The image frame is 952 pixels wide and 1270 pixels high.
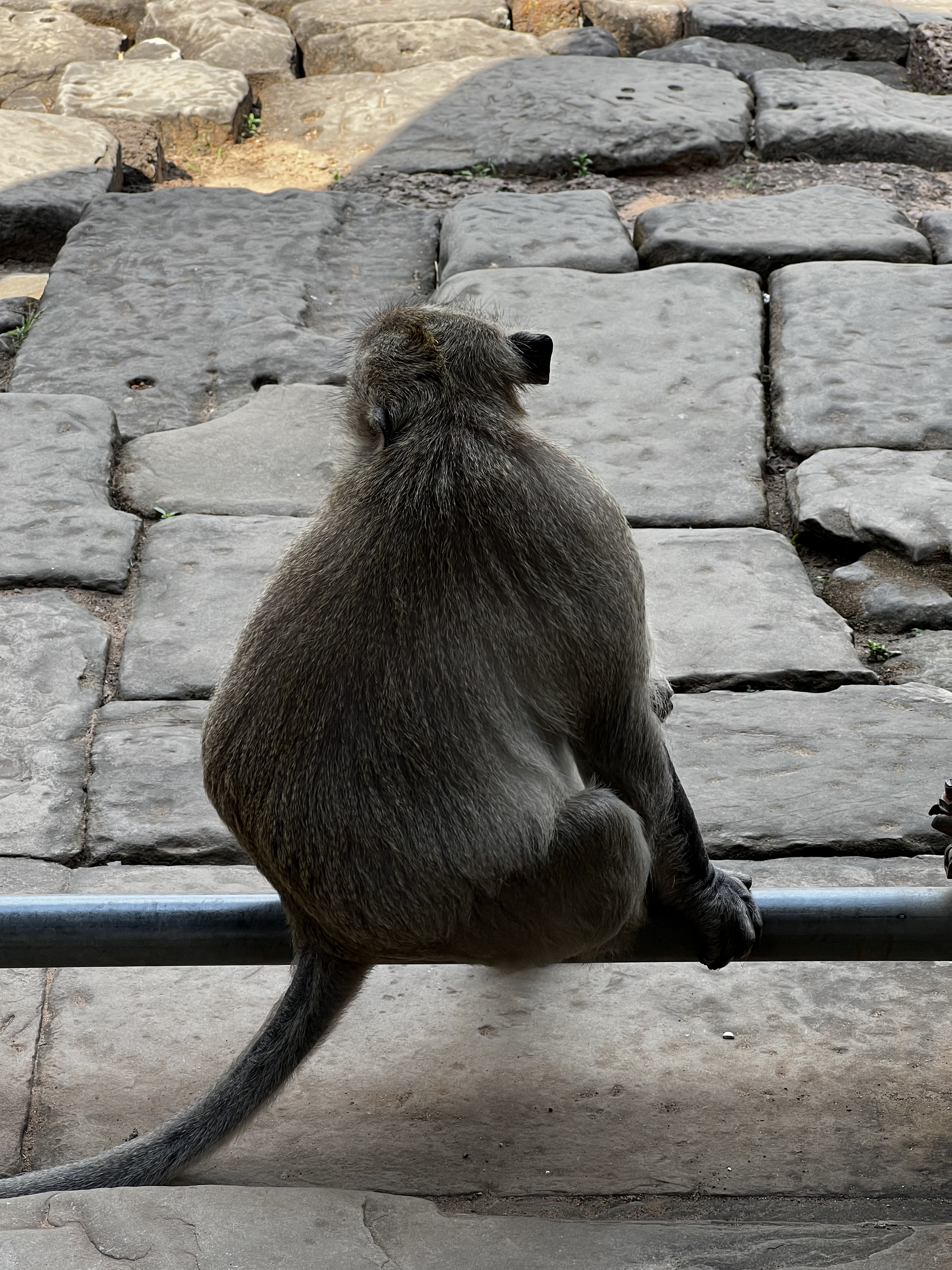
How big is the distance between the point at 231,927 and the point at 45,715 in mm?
1588

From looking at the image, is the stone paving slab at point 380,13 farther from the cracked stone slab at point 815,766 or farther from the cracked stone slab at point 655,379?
the cracked stone slab at point 815,766

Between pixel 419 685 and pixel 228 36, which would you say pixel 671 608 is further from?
pixel 228 36

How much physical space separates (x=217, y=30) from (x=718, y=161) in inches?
135

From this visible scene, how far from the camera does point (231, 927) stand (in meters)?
2.30

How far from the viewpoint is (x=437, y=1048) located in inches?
109

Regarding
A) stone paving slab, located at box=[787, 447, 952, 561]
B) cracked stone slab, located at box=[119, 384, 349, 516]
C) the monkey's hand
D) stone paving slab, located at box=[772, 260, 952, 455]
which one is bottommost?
cracked stone slab, located at box=[119, 384, 349, 516]

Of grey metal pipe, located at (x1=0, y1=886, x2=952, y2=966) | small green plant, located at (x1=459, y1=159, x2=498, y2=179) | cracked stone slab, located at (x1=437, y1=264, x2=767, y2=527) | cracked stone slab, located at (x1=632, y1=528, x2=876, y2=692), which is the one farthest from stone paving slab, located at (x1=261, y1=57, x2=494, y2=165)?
grey metal pipe, located at (x1=0, y1=886, x2=952, y2=966)

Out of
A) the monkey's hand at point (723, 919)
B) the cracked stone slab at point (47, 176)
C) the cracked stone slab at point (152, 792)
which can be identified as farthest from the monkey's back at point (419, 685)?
the cracked stone slab at point (47, 176)

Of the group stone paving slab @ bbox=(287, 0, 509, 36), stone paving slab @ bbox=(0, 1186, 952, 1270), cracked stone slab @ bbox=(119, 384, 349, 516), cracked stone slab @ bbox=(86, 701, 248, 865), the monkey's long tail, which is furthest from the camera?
stone paving slab @ bbox=(287, 0, 509, 36)

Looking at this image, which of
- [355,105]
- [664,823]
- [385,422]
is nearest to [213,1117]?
[664,823]

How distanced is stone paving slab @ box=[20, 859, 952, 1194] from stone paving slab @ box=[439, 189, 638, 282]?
355 centimetres

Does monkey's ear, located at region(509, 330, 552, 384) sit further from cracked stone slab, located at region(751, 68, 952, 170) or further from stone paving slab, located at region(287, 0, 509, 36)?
stone paving slab, located at region(287, 0, 509, 36)

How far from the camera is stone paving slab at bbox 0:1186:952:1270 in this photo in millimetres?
2051

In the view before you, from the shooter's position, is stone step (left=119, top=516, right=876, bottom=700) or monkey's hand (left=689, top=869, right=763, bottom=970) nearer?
monkey's hand (left=689, top=869, right=763, bottom=970)
